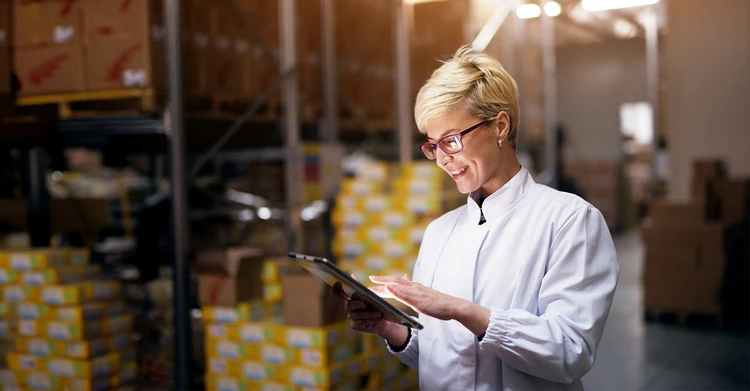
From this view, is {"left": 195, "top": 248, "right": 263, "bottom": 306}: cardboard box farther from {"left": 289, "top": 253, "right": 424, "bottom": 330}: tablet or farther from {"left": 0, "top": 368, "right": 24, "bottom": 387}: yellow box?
{"left": 289, "top": 253, "right": 424, "bottom": 330}: tablet

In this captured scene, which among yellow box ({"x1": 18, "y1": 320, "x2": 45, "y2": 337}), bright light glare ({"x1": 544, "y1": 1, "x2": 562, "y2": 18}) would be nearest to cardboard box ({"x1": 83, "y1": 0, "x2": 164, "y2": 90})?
yellow box ({"x1": 18, "y1": 320, "x2": 45, "y2": 337})

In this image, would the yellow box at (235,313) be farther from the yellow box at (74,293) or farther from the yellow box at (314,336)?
the yellow box at (74,293)

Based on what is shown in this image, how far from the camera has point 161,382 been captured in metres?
5.28

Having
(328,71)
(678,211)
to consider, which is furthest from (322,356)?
(678,211)

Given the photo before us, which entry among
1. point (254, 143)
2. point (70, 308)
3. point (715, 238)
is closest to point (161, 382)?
point (70, 308)

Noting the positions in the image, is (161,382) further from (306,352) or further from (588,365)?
(588,365)

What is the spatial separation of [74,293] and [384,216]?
2368mm

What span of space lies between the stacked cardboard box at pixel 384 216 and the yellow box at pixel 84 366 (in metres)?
1.90

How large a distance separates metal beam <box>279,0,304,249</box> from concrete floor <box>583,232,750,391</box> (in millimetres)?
2552

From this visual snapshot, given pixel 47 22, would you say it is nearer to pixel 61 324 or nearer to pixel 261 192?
pixel 61 324

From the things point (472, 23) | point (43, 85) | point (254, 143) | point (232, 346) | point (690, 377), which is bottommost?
point (690, 377)

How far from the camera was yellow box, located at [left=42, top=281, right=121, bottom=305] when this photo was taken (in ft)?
14.8

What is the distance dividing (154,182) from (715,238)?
20.4 feet

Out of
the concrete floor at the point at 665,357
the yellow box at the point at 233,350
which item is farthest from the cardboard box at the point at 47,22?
the concrete floor at the point at 665,357
